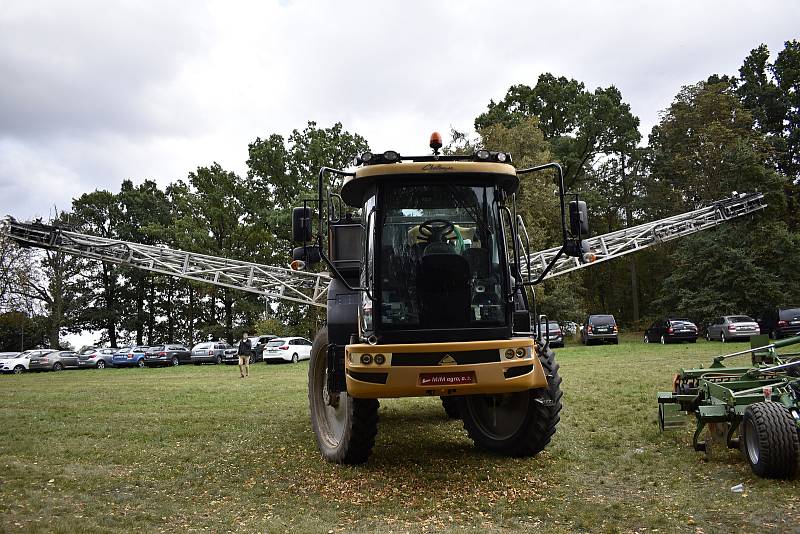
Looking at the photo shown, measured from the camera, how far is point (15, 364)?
1407 inches

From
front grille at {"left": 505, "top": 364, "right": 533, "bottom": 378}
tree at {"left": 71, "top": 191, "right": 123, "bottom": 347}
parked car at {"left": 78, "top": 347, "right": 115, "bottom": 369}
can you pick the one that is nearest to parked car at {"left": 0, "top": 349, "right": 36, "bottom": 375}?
parked car at {"left": 78, "top": 347, "right": 115, "bottom": 369}

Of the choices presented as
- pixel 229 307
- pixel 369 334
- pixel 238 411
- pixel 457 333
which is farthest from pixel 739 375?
pixel 229 307

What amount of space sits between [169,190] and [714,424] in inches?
2400

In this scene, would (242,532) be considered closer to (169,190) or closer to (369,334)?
(369,334)

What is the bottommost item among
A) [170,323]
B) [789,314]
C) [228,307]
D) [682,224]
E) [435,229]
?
[789,314]

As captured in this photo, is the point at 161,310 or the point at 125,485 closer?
the point at 125,485

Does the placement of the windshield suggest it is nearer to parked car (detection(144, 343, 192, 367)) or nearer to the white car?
the white car

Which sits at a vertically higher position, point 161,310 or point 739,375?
point 161,310

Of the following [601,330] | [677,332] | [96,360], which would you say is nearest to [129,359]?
[96,360]

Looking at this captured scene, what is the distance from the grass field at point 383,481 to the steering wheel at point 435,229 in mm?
2418

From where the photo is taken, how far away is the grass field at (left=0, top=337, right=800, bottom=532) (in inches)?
223

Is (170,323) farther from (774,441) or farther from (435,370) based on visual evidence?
(774,441)

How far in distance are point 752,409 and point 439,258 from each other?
10.3 ft

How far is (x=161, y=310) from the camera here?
186 ft
